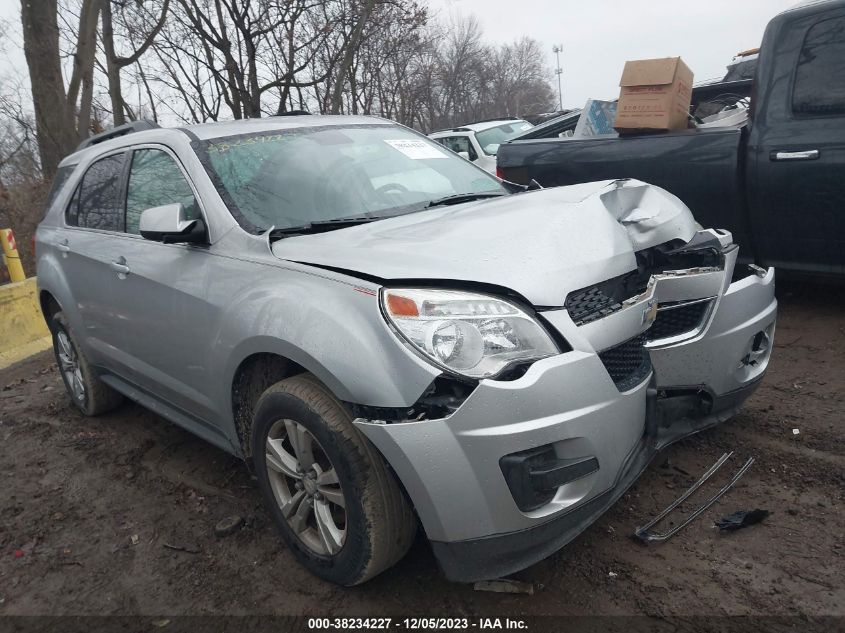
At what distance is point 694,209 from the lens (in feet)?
15.2

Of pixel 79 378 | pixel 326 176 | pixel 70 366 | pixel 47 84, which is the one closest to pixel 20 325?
pixel 70 366

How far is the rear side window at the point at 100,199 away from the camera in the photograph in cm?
381

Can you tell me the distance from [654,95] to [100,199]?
3.63 m

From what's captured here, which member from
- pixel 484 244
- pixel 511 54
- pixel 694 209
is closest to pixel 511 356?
pixel 484 244

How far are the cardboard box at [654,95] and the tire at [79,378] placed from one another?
392cm

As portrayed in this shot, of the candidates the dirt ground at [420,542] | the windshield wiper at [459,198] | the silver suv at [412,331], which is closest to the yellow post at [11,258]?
the dirt ground at [420,542]

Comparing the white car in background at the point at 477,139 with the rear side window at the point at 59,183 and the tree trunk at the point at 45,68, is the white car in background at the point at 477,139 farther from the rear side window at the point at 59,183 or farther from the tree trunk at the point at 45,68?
the rear side window at the point at 59,183

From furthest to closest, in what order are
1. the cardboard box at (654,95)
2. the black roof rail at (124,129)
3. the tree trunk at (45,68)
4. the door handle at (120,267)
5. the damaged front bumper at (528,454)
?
the tree trunk at (45,68) → the cardboard box at (654,95) → the black roof rail at (124,129) → the door handle at (120,267) → the damaged front bumper at (528,454)

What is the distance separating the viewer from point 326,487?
242 centimetres

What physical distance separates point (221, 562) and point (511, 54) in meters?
59.9

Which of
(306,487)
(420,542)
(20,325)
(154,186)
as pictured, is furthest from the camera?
(20,325)

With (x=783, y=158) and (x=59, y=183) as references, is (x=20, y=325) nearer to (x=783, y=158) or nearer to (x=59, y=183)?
(x=59, y=183)

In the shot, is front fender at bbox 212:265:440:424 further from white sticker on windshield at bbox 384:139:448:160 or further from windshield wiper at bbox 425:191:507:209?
white sticker on windshield at bbox 384:139:448:160

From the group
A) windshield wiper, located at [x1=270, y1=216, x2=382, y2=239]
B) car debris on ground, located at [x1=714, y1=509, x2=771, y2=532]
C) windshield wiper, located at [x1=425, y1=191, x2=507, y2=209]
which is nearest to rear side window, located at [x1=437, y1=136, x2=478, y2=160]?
windshield wiper, located at [x1=425, y1=191, x2=507, y2=209]
